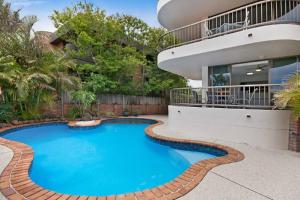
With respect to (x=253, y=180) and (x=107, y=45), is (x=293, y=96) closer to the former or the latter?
(x=253, y=180)

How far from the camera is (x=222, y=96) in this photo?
28.9ft

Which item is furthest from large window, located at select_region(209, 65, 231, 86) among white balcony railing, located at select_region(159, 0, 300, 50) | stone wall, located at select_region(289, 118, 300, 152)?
stone wall, located at select_region(289, 118, 300, 152)

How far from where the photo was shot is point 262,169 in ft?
14.3

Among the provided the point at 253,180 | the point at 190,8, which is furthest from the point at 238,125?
the point at 190,8

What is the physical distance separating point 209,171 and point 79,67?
44.6 feet

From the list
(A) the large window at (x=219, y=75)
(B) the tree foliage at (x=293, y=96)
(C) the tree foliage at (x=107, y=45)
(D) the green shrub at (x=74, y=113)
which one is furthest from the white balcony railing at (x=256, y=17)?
(D) the green shrub at (x=74, y=113)

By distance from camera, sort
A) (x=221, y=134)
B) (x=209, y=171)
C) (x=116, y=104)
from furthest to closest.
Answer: (x=116, y=104) < (x=221, y=134) < (x=209, y=171)

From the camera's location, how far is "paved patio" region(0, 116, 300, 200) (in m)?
3.18

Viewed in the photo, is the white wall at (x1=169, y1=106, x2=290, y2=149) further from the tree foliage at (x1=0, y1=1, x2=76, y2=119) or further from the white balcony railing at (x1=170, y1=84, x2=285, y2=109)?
the tree foliage at (x1=0, y1=1, x2=76, y2=119)

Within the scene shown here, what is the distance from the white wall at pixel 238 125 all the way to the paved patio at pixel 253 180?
3.71ft

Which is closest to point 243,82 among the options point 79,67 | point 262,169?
point 262,169

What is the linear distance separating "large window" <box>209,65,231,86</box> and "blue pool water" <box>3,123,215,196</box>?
5.07 meters

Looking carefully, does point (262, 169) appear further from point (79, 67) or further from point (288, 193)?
point (79, 67)

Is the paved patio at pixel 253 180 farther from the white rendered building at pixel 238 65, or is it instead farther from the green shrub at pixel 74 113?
the green shrub at pixel 74 113
